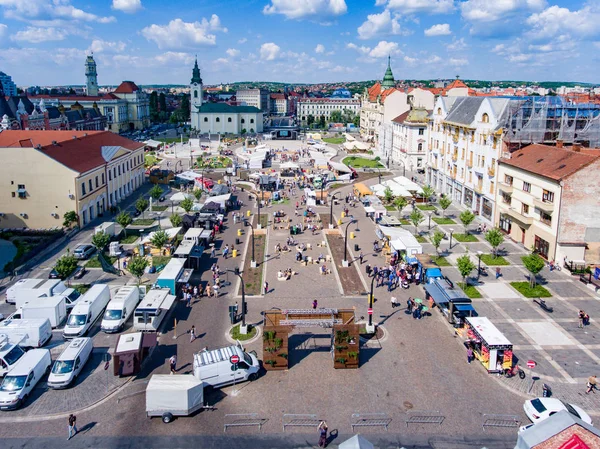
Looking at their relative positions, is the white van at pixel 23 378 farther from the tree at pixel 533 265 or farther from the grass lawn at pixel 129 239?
the tree at pixel 533 265

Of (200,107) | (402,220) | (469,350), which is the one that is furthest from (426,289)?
(200,107)

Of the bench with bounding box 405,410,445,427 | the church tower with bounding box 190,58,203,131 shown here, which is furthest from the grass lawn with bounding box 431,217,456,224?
the church tower with bounding box 190,58,203,131

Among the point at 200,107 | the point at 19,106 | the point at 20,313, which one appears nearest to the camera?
the point at 20,313

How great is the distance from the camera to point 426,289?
110ft

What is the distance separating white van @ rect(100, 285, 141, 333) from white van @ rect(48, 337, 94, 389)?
3115 millimetres

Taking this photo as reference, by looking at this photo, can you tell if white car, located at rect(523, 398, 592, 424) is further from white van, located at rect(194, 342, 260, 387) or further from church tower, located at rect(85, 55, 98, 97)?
church tower, located at rect(85, 55, 98, 97)

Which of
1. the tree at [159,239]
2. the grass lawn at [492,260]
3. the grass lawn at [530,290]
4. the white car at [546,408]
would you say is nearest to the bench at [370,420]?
the white car at [546,408]

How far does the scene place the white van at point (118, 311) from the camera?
1133 inches

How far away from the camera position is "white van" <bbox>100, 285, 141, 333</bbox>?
94.4 ft

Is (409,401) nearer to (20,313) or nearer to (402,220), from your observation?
(20,313)

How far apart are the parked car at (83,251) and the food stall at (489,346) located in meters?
29.3

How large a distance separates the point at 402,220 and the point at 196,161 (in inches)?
2060

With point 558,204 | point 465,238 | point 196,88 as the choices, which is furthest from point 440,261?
point 196,88

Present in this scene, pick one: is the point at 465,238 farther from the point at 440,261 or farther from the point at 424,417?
the point at 424,417
